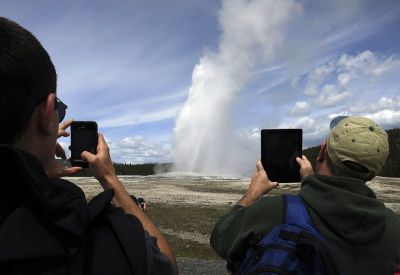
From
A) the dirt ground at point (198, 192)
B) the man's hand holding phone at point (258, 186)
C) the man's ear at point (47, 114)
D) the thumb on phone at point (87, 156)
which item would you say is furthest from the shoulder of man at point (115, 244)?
the dirt ground at point (198, 192)

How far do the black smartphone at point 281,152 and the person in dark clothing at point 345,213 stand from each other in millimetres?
267

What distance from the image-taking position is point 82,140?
2533mm

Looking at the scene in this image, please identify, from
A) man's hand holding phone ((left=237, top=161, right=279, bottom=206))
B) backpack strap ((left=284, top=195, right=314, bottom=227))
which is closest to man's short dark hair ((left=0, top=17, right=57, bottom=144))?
backpack strap ((left=284, top=195, right=314, bottom=227))

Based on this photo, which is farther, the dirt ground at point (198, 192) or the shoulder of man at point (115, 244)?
the dirt ground at point (198, 192)

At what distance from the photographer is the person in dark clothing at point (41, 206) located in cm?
142

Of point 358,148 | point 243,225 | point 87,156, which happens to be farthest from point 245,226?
point 87,156

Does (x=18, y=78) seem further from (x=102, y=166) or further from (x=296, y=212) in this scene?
(x=296, y=212)

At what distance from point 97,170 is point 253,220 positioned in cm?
99

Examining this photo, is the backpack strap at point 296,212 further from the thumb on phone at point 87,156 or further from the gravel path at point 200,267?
the gravel path at point 200,267

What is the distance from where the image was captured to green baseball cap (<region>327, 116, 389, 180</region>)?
277 centimetres

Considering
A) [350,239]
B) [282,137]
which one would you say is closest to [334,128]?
[282,137]

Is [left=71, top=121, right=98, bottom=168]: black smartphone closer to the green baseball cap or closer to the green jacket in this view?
the green jacket

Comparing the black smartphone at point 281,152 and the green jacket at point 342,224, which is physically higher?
the black smartphone at point 281,152

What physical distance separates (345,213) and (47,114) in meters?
1.81
